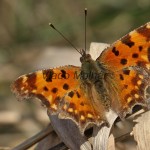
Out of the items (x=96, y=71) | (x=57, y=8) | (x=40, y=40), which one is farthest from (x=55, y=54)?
(x=96, y=71)

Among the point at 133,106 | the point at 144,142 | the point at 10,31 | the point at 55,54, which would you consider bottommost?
the point at 144,142

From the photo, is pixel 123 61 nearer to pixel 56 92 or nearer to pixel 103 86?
pixel 103 86

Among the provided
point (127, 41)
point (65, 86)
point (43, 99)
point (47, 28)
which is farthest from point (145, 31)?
point (47, 28)

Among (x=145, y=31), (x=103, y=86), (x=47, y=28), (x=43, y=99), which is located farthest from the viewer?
(x=47, y=28)

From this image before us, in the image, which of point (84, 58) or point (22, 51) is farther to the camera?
point (22, 51)

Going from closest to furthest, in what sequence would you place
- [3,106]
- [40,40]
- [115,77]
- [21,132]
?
[115,77] → [21,132] → [3,106] → [40,40]

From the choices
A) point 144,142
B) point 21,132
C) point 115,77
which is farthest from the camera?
point 21,132

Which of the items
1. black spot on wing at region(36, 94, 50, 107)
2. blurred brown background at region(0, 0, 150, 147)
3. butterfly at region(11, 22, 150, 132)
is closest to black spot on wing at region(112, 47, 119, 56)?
butterfly at region(11, 22, 150, 132)

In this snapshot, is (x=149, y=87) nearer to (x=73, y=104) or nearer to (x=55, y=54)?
(x=73, y=104)
